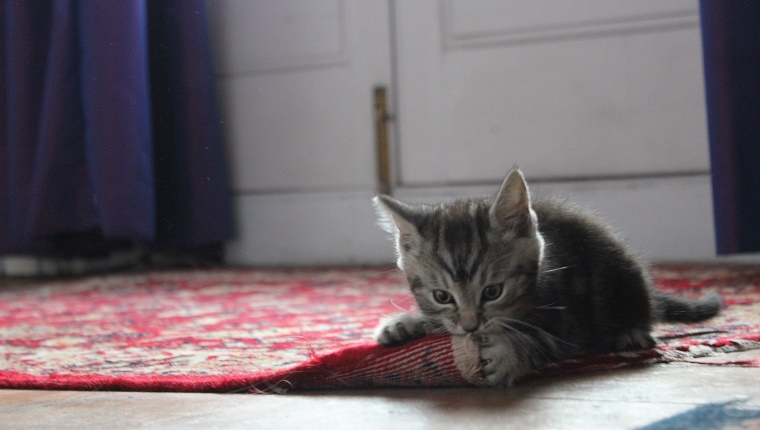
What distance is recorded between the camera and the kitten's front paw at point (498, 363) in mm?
1178

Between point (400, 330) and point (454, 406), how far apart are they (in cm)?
24

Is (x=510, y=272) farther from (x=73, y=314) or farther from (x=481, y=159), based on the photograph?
(x=481, y=159)

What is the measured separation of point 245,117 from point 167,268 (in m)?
0.64

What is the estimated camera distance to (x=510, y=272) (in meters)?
1.24

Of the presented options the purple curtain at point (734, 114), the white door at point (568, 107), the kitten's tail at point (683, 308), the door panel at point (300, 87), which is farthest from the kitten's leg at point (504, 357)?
the door panel at point (300, 87)

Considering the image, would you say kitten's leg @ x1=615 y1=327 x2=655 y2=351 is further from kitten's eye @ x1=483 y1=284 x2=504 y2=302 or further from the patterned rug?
kitten's eye @ x1=483 y1=284 x2=504 y2=302

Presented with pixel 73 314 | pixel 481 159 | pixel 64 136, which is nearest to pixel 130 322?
pixel 73 314

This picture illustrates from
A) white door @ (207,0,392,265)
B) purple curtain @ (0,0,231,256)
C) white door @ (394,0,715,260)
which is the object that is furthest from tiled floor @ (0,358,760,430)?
white door @ (207,0,392,265)

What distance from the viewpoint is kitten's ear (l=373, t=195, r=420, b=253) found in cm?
130

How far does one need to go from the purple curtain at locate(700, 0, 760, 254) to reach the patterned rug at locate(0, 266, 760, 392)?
0.48 feet

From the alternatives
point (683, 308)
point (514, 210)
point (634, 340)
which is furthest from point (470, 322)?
point (683, 308)

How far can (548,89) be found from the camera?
2947 millimetres

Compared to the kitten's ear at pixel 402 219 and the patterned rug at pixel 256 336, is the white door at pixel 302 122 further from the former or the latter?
the kitten's ear at pixel 402 219

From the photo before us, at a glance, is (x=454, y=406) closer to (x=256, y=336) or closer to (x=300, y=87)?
(x=256, y=336)
